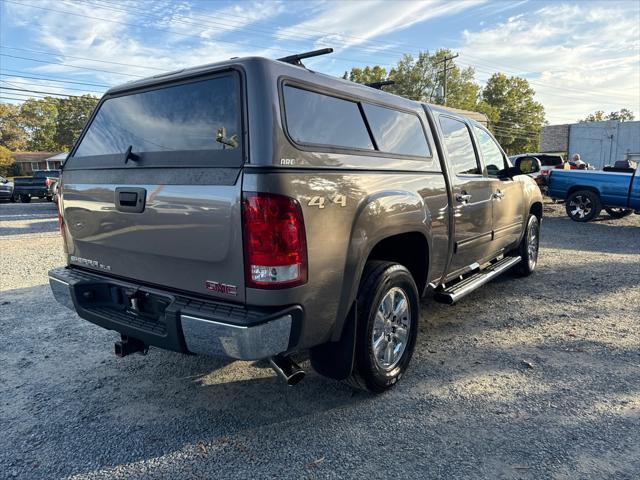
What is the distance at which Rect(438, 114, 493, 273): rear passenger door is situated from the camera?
4004 millimetres

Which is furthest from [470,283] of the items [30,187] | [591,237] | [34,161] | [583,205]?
[34,161]

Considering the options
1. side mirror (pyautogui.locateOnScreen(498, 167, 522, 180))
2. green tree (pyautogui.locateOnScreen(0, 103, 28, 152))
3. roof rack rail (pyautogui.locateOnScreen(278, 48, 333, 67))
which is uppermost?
green tree (pyautogui.locateOnScreen(0, 103, 28, 152))

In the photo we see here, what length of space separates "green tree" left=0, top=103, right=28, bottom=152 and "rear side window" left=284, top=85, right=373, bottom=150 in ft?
275

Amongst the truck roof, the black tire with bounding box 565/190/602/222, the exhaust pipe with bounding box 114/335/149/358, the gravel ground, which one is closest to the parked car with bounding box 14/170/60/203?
the gravel ground

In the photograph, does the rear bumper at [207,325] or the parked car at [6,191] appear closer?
the rear bumper at [207,325]

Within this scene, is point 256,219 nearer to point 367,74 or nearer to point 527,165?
point 527,165

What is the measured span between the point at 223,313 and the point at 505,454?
1.73 m

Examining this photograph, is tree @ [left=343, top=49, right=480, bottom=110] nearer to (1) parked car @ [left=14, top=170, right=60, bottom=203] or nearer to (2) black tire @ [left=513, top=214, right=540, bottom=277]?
(1) parked car @ [left=14, top=170, right=60, bottom=203]

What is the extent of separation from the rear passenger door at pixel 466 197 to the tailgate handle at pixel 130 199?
2551 millimetres

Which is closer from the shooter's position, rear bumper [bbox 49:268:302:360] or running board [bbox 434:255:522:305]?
rear bumper [bbox 49:268:302:360]

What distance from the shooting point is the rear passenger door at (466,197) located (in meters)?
4.00

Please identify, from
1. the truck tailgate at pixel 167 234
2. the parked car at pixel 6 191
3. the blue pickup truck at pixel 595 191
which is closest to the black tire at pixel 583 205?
the blue pickup truck at pixel 595 191

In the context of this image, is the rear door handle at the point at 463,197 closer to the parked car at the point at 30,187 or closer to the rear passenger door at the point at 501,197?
the rear passenger door at the point at 501,197

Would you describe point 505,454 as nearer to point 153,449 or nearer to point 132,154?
point 153,449
